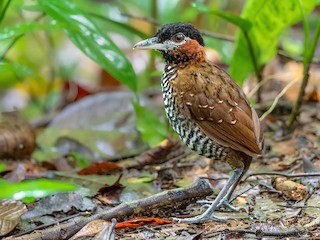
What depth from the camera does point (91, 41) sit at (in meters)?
4.87

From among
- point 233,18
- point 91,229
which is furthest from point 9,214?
point 233,18

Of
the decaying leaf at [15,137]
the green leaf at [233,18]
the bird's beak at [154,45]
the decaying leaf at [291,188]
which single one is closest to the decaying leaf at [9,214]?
the bird's beak at [154,45]

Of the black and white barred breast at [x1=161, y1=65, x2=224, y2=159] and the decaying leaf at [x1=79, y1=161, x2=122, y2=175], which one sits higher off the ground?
the black and white barred breast at [x1=161, y1=65, x2=224, y2=159]

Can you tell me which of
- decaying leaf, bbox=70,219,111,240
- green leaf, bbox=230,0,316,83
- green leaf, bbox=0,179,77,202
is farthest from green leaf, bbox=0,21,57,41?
green leaf, bbox=0,179,77,202

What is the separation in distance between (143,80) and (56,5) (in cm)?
330

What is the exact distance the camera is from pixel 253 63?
5.55 m

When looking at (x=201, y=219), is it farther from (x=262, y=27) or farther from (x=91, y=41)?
(x=262, y=27)

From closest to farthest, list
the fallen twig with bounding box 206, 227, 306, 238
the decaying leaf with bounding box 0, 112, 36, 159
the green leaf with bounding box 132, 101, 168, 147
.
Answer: the fallen twig with bounding box 206, 227, 306, 238, the decaying leaf with bounding box 0, 112, 36, 159, the green leaf with bounding box 132, 101, 168, 147

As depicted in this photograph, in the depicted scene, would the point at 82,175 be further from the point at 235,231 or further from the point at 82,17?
the point at 235,231

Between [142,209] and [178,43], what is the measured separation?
3.53 ft

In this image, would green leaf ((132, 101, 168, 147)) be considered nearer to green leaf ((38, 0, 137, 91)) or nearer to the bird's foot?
green leaf ((38, 0, 137, 91))

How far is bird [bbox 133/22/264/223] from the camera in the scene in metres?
3.93

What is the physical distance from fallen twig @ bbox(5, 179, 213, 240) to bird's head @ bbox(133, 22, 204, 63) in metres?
0.80

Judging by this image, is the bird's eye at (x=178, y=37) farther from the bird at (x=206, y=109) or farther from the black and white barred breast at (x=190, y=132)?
the black and white barred breast at (x=190, y=132)
